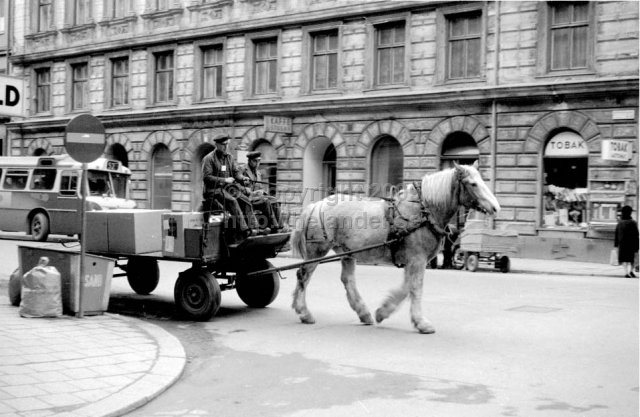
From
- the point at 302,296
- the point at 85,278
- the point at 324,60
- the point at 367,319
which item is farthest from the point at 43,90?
the point at 367,319

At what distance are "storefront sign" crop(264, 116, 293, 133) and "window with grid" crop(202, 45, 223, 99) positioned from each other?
4.35 m

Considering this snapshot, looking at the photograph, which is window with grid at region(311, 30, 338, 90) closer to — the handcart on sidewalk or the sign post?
the handcart on sidewalk

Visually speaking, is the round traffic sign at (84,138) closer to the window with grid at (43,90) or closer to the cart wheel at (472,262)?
the cart wheel at (472,262)

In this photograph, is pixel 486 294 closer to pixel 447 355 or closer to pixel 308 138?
pixel 447 355

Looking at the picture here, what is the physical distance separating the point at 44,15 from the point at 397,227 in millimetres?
33072

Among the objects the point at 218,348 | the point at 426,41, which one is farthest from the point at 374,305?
the point at 426,41

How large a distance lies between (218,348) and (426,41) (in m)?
18.7

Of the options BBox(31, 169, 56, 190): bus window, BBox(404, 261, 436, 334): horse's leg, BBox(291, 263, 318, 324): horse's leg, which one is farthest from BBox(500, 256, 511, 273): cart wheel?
BBox(31, 169, 56, 190): bus window

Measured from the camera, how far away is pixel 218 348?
324 inches

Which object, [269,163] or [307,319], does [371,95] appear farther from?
[307,319]

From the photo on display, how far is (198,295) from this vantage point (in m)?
9.93

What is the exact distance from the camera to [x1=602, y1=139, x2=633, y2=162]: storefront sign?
795 inches

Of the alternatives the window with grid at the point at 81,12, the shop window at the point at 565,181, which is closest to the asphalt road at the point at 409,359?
the shop window at the point at 565,181

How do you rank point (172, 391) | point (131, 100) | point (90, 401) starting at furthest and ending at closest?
point (131, 100) < point (172, 391) < point (90, 401)
